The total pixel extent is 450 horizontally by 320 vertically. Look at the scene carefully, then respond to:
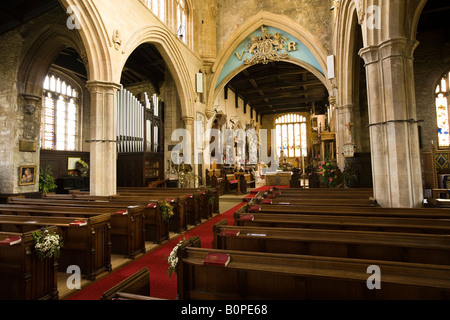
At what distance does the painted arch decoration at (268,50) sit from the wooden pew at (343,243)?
983 cm

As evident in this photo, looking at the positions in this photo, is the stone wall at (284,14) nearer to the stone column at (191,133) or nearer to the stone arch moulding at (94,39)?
the stone column at (191,133)

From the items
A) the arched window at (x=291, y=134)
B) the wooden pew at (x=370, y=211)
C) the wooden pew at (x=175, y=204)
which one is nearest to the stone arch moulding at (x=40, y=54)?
→ the wooden pew at (x=175, y=204)

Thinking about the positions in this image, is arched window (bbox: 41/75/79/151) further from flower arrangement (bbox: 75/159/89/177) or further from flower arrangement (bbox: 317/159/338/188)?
flower arrangement (bbox: 317/159/338/188)

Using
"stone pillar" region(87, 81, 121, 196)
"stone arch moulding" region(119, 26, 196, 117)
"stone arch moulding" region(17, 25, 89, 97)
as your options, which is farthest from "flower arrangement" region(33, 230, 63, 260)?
"stone arch moulding" region(17, 25, 89, 97)

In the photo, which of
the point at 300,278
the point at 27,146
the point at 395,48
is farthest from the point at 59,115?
the point at 300,278

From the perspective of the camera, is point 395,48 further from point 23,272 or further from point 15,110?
point 15,110

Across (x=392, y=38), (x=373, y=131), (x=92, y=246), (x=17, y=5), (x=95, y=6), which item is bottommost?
(x=92, y=246)

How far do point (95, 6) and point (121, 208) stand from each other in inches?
195

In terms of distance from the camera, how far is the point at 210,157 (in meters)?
12.9

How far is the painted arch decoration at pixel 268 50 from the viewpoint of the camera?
1091 centimetres

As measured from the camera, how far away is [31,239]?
8.29ft

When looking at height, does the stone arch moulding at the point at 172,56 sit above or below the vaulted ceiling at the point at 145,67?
below
